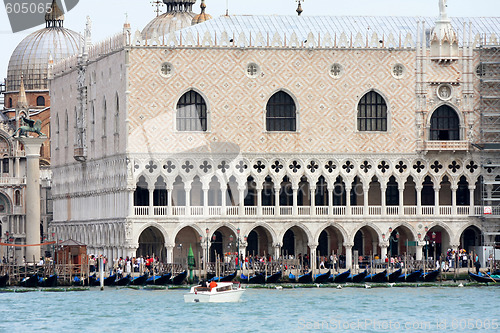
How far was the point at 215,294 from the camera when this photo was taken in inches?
2464

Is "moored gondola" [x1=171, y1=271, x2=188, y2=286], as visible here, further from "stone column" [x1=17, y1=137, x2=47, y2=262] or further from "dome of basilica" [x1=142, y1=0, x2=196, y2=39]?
Answer: "dome of basilica" [x1=142, y1=0, x2=196, y2=39]

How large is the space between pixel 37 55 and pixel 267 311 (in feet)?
176

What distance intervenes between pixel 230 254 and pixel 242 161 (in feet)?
13.0

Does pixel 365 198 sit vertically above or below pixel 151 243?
above

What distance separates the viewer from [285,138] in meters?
77.1

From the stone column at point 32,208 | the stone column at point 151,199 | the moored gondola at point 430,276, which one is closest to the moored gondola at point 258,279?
the moored gondola at point 430,276

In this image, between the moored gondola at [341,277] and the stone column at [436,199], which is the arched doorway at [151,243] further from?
the stone column at [436,199]

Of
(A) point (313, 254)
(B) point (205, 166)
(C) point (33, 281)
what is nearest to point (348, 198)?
(A) point (313, 254)

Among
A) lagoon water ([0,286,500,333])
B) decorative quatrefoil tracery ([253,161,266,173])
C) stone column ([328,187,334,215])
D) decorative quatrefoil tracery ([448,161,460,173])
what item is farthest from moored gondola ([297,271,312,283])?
decorative quatrefoil tracery ([448,161,460,173])

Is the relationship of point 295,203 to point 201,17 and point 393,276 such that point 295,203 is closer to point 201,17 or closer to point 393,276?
point 393,276

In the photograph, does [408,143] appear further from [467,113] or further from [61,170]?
[61,170]

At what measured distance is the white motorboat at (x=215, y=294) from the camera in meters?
62.6

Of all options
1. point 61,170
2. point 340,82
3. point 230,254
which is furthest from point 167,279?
point 61,170

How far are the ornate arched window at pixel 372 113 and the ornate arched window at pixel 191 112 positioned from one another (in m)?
6.70
